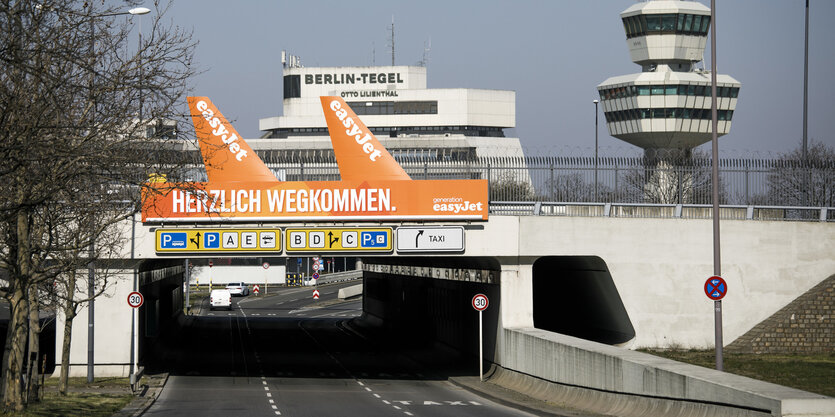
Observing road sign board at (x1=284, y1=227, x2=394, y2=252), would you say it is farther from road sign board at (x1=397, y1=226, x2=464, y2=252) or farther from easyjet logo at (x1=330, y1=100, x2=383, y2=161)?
easyjet logo at (x1=330, y1=100, x2=383, y2=161)

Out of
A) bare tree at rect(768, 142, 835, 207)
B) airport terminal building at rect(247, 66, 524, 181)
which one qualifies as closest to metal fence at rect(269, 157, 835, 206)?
bare tree at rect(768, 142, 835, 207)

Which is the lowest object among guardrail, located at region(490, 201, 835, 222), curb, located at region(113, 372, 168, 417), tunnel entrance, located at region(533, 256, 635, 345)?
curb, located at region(113, 372, 168, 417)

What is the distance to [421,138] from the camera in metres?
156

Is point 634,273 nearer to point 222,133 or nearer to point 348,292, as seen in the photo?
point 222,133

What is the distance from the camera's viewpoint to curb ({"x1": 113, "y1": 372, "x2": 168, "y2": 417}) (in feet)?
85.7

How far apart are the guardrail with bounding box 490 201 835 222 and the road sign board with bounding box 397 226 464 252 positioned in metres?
2.28

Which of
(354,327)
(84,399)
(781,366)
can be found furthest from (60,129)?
(354,327)

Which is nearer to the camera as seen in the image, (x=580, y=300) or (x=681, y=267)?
(x=681, y=267)

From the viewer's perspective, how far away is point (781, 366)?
2961 cm

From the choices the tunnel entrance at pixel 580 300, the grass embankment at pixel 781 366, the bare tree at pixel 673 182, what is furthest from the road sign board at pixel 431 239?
the grass embankment at pixel 781 366

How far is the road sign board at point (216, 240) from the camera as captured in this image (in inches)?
1346

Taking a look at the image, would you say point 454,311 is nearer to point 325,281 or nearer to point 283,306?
point 283,306

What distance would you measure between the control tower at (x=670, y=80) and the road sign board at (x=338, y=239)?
7569 centimetres

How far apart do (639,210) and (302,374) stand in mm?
13311
